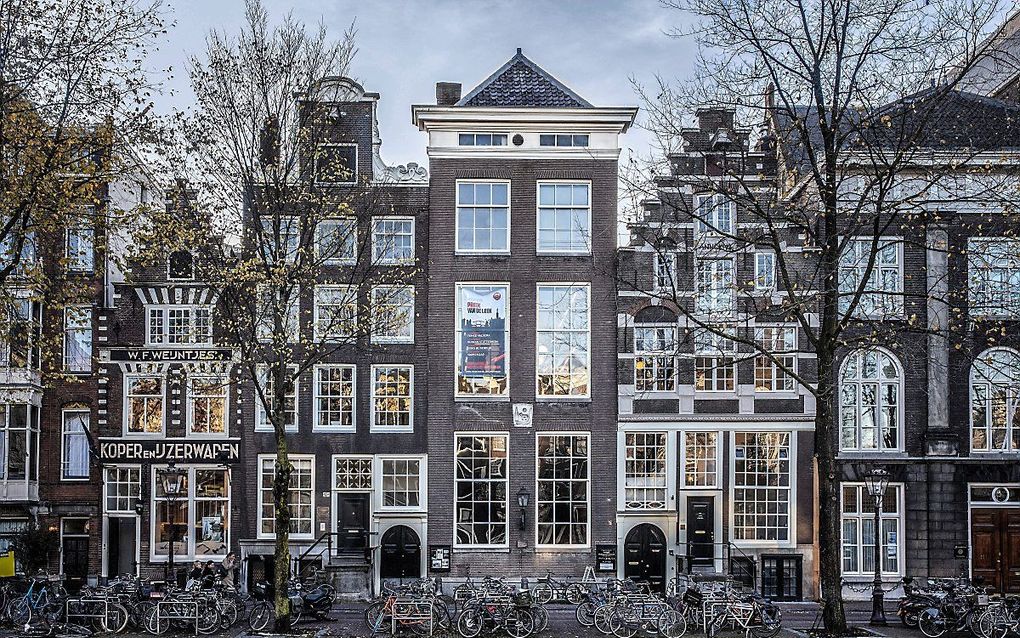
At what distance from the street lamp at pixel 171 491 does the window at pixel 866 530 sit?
1927 cm

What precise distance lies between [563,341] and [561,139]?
621 cm

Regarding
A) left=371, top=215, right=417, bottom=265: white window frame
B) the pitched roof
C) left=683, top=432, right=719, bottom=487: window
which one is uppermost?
the pitched roof

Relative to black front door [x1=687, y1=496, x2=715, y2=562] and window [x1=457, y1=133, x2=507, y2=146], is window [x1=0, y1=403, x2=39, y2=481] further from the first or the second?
black front door [x1=687, y1=496, x2=715, y2=562]

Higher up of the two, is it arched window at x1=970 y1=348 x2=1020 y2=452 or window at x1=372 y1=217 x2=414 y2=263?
window at x1=372 y1=217 x2=414 y2=263

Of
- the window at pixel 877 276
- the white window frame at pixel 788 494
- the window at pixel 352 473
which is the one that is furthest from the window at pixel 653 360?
the window at pixel 352 473

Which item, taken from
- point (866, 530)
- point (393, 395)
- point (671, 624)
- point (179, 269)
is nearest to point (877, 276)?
point (866, 530)

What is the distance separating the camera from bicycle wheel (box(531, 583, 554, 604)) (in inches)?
1059

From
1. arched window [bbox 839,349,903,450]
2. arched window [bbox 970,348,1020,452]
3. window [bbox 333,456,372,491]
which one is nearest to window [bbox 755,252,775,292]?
arched window [bbox 839,349,903,450]

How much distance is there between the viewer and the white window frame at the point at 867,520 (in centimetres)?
3231

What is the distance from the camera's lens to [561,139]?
3372 cm

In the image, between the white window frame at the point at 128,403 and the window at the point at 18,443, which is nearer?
the window at the point at 18,443

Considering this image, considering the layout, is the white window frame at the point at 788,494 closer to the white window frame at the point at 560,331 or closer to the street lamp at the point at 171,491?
the white window frame at the point at 560,331

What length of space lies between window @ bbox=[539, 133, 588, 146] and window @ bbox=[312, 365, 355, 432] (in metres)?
9.06

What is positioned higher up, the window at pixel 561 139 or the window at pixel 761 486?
the window at pixel 561 139
